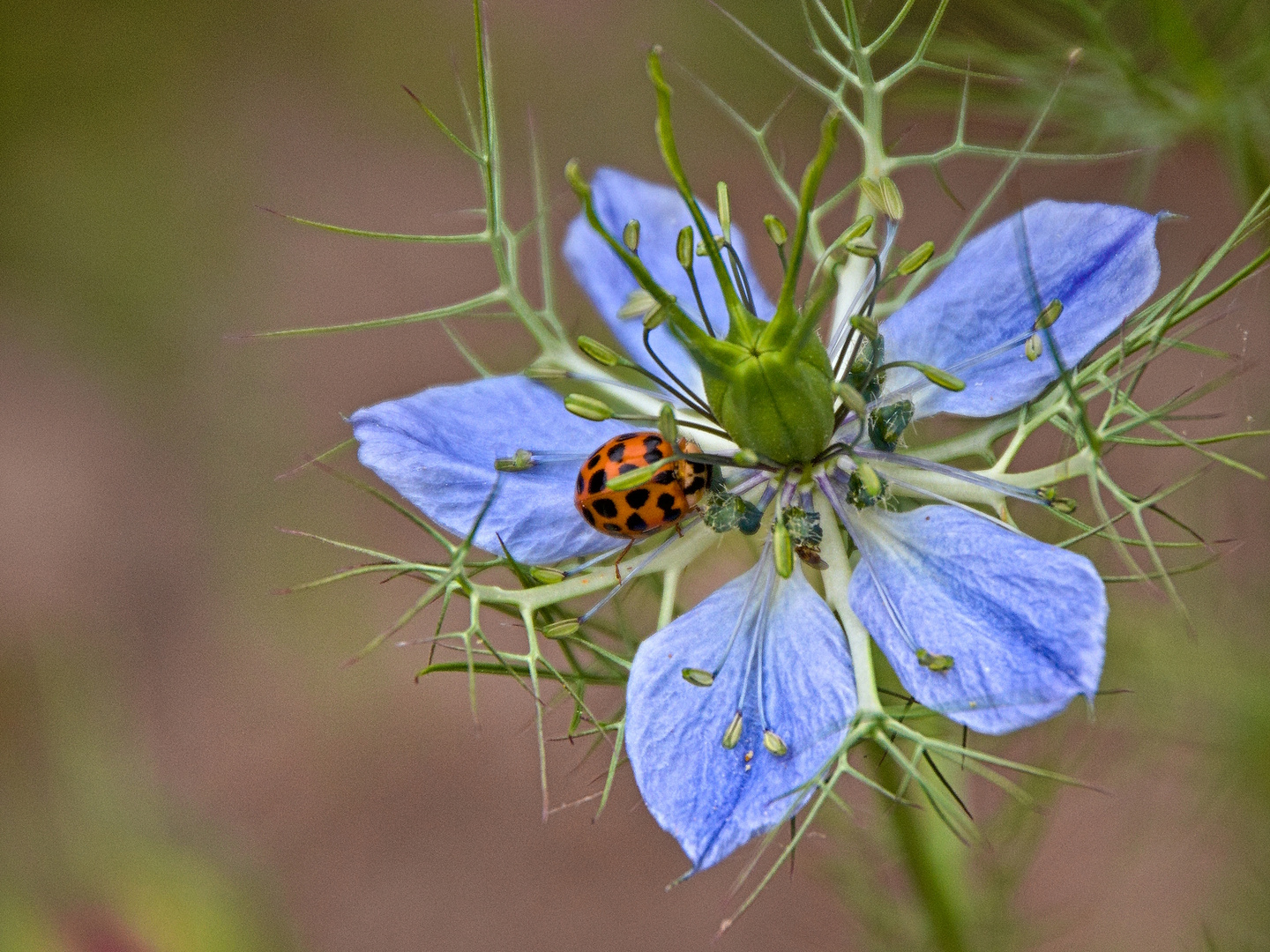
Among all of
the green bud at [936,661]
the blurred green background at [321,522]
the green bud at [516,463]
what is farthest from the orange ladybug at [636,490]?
the blurred green background at [321,522]

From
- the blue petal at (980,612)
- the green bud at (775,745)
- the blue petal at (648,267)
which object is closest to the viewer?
the blue petal at (980,612)

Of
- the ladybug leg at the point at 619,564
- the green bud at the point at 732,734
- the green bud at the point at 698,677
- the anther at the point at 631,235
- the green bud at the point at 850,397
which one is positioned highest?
the anther at the point at 631,235

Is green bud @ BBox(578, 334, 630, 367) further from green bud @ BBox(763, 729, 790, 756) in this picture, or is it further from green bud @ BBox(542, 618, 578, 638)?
green bud @ BBox(763, 729, 790, 756)

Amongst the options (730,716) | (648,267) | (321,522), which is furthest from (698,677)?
(321,522)

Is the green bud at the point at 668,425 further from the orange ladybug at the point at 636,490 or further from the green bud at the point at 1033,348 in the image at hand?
the green bud at the point at 1033,348

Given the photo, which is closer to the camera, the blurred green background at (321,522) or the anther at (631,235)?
the anther at (631,235)

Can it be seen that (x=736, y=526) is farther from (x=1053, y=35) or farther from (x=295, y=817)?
(x=295, y=817)

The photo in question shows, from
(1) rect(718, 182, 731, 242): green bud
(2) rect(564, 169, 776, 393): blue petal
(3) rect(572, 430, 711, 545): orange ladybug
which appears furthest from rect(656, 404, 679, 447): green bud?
(2) rect(564, 169, 776, 393): blue petal
